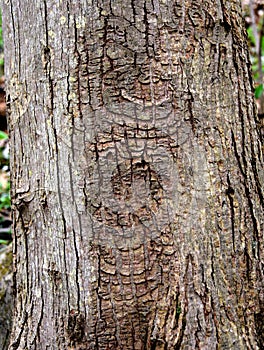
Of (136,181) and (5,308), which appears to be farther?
(5,308)

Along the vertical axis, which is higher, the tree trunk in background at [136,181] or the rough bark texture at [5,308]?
the tree trunk in background at [136,181]

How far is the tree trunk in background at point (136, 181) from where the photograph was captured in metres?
1.60

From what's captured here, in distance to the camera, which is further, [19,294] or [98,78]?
[19,294]

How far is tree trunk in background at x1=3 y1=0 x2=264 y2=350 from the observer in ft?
5.26

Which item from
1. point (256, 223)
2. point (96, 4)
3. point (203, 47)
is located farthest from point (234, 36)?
point (256, 223)

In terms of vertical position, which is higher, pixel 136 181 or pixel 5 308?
pixel 136 181

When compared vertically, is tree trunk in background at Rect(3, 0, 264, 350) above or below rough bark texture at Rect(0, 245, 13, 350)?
above

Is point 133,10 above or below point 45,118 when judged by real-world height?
above

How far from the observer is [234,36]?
1.77 metres

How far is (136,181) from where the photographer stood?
1604 millimetres

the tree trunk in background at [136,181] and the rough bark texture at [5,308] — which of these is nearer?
the tree trunk in background at [136,181]

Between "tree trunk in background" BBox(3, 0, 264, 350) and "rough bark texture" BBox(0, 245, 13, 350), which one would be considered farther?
"rough bark texture" BBox(0, 245, 13, 350)

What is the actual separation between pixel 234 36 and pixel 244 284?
891 millimetres

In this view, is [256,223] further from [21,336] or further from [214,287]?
[21,336]
